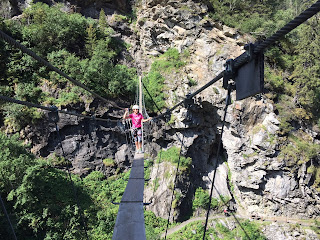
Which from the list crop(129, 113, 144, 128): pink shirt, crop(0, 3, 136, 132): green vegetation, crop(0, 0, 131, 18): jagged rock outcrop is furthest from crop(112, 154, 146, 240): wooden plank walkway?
crop(0, 0, 131, 18): jagged rock outcrop

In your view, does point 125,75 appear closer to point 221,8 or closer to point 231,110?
point 231,110

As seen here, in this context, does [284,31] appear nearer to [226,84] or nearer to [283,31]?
[283,31]

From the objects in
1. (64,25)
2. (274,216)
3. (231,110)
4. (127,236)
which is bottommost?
(274,216)

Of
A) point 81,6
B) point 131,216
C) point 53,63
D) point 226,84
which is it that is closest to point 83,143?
point 53,63

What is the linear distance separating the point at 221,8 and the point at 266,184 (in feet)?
33.5

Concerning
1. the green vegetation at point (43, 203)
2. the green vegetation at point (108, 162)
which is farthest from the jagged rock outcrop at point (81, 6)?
the green vegetation at point (108, 162)

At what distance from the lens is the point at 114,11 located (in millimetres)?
15523

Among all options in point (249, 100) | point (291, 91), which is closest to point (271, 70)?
point (291, 91)

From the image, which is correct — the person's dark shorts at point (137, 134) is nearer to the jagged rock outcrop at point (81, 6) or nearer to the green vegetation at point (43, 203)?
the green vegetation at point (43, 203)

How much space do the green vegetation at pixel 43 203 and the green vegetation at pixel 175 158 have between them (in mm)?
2883

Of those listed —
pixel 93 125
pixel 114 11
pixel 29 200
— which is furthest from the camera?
pixel 114 11

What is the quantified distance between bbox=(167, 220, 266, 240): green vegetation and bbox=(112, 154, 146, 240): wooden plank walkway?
7571 mm

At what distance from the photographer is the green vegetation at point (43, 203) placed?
7.14 meters

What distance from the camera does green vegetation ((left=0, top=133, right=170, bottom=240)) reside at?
7141 mm
